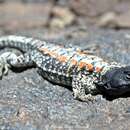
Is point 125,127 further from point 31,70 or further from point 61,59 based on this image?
point 31,70

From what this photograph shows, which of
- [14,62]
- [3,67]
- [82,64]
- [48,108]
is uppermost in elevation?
[82,64]

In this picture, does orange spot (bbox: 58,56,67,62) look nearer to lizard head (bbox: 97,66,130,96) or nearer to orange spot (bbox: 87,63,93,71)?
orange spot (bbox: 87,63,93,71)

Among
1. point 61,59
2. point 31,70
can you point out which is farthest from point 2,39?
point 61,59

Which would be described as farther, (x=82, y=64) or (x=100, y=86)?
(x=82, y=64)

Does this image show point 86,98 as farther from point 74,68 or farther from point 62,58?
point 62,58

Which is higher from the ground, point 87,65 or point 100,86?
Answer: point 87,65

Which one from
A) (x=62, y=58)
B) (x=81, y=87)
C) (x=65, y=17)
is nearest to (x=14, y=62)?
(x=62, y=58)

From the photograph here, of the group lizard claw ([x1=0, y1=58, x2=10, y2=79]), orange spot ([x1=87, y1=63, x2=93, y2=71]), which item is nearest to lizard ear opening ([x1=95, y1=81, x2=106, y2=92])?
orange spot ([x1=87, y1=63, x2=93, y2=71])
